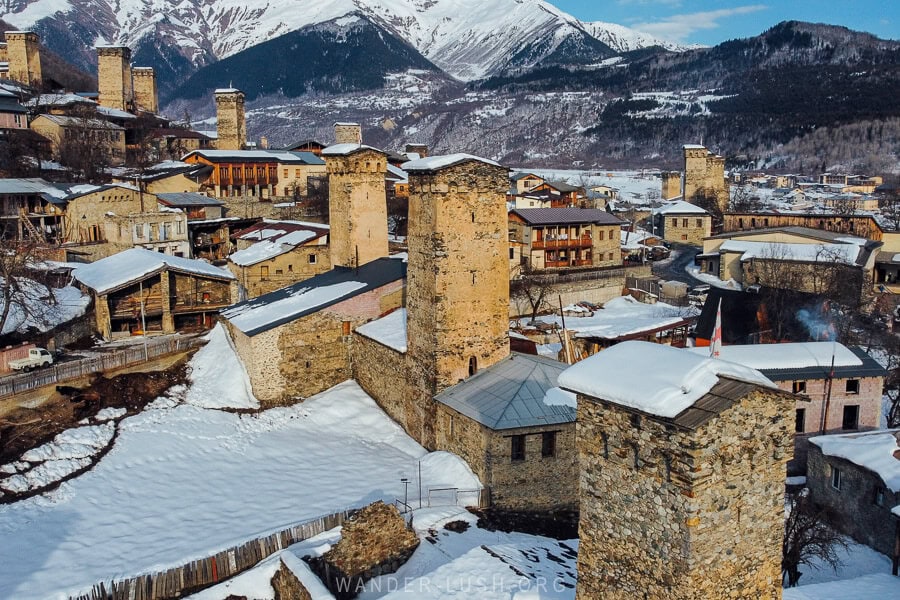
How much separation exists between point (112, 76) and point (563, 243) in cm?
5344

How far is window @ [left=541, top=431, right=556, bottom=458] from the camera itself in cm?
2014

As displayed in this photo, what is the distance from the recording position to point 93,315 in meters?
33.0

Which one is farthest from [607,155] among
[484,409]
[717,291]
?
[484,409]

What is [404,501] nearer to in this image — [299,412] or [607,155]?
[299,412]

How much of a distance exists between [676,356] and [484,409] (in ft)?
36.3

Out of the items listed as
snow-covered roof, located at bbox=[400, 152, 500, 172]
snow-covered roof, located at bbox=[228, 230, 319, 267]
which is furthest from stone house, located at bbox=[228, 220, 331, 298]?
snow-covered roof, located at bbox=[400, 152, 500, 172]

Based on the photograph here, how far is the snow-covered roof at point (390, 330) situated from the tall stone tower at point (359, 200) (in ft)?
16.6

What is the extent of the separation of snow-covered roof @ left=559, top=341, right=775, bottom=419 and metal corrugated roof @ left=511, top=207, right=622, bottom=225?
148 feet

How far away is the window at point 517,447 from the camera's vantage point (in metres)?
19.8

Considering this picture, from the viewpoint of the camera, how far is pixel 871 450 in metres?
23.4

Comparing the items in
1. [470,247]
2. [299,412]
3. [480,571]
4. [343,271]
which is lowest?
[299,412]

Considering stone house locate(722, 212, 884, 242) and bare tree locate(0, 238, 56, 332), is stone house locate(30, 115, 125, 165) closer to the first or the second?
bare tree locate(0, 238, 56, 332)

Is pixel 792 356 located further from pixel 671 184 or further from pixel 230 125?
pixel 671 184

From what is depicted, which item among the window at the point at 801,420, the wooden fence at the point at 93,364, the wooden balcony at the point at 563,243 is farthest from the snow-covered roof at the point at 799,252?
the wooden fence at the point at 93,364
